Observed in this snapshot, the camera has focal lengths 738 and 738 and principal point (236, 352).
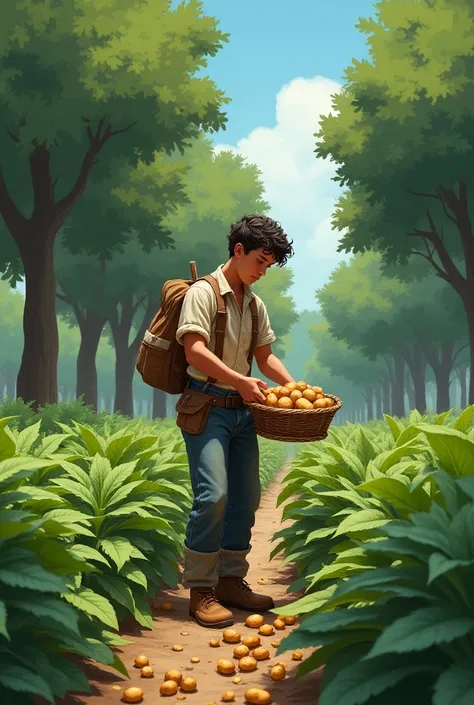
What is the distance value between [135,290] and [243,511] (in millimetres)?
23134

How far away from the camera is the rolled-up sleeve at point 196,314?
469 cm

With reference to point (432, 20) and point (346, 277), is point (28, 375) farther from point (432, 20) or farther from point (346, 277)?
point (346, 277)

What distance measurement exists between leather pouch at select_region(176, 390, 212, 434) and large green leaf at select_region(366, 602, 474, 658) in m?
2.47

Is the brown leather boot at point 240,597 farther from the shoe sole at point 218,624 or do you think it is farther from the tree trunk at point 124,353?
the tree trunk at point 124,353

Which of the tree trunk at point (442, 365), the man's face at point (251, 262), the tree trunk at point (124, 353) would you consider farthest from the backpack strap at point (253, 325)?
the tree trunk at point (442, 365)

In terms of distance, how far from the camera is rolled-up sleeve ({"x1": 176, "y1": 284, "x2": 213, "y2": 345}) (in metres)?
4.69

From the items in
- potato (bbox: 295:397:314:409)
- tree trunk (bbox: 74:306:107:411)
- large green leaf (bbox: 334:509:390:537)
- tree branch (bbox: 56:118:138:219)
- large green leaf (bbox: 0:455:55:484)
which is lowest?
large green leaf (bbox: 334:509:390:537)

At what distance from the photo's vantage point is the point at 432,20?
17781 mm

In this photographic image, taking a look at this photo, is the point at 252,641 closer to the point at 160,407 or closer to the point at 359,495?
the point at 359,495

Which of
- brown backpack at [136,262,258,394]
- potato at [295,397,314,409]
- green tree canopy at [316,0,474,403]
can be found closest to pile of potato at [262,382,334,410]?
potato at [295,397,314,409]

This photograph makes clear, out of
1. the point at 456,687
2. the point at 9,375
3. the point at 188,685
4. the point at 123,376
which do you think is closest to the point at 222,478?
the point at 188,685

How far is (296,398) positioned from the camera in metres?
4.64

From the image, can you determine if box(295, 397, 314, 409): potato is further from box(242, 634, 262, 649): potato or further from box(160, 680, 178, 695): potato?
box(160, 680, 178, 695): potato

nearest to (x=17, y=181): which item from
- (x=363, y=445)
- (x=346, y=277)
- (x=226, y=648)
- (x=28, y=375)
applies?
(x=28, y=375)
